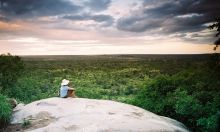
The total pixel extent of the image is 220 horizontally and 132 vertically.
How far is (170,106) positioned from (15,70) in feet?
101

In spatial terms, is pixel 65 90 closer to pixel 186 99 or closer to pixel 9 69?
pixel 186 99

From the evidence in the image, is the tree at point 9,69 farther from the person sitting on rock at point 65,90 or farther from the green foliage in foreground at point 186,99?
the person sitting on rock at point 65,90

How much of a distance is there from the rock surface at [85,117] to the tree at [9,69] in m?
30.8

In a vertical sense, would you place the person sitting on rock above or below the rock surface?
above

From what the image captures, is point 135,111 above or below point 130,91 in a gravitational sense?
above

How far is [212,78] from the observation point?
2678cm

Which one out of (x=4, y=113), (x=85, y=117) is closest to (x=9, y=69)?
(x=4, y=113)

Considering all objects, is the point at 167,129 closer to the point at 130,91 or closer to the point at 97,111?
the point at 97,111

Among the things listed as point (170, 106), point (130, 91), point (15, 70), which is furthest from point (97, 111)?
point (130, 91)

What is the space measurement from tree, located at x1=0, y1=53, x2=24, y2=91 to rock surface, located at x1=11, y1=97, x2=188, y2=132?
101ft

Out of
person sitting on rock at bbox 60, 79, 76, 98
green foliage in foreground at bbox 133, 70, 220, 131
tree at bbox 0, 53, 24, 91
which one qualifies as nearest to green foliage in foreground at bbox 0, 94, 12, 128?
person sitting on rock at bbox 60, 79, 76, 98

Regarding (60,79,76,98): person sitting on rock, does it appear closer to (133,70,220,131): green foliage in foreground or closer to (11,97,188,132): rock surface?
(11,97,188,132): rock surface

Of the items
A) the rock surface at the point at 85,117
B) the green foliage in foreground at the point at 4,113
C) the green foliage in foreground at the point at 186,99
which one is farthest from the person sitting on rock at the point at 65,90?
the green foliage in foreground at the point at 186,99

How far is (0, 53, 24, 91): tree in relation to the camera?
49547mm
